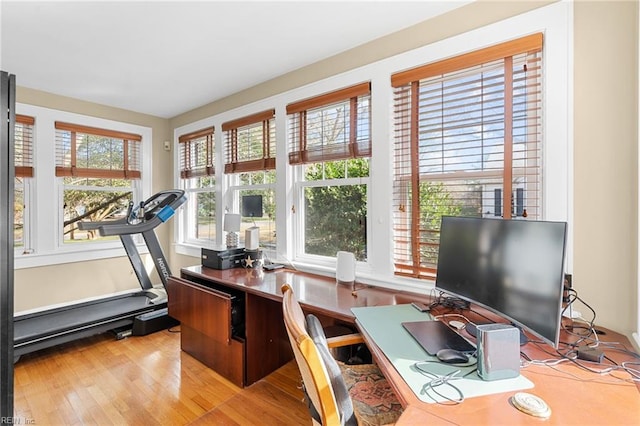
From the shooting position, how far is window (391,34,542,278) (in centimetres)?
170

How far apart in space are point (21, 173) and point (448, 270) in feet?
13.7

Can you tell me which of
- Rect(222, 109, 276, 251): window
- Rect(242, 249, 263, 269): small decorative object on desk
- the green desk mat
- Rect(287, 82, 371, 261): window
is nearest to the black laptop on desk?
the green desk mat

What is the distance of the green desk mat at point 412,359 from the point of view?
0.96 meters

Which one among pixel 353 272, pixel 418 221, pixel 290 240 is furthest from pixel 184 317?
pixel 418 221

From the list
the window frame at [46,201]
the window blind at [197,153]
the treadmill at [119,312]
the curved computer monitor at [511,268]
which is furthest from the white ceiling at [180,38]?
the curved computer monitor at [511,268]

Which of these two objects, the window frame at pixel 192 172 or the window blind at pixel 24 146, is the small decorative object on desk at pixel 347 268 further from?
the window blind at pixel 24 146

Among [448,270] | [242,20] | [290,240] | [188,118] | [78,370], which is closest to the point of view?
[448,270]

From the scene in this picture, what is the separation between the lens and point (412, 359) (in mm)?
1150

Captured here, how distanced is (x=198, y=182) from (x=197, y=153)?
0.38m

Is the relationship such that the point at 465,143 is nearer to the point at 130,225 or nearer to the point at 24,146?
the point at 130,225

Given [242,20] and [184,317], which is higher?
[242,20]

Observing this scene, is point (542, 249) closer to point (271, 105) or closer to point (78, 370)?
point (271, 105)

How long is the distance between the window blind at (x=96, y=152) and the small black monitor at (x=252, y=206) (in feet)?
6.04

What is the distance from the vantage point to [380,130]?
2209mm
